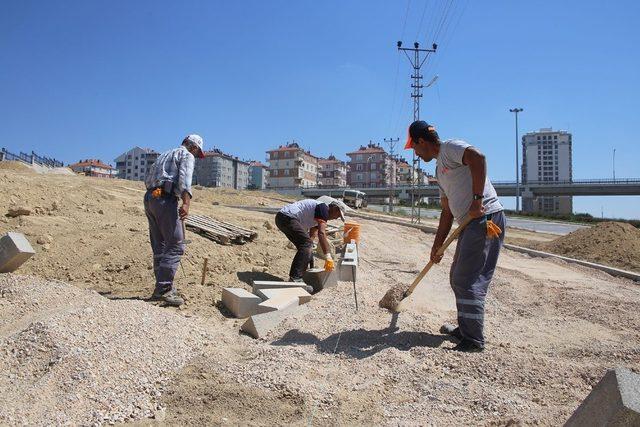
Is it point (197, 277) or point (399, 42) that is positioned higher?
point (399, 42)

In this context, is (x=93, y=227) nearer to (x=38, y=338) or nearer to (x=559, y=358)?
(x=38, y=338)

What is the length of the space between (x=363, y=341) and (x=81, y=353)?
6.20 feet

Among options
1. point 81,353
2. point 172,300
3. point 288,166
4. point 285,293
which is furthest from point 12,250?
point 288,166

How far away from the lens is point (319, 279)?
5.58m

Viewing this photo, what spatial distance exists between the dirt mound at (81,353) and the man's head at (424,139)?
216 cm

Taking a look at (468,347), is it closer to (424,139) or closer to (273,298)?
(424,139)

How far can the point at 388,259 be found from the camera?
921 centimetres

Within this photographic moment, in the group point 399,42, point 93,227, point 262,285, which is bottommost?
point 262,285

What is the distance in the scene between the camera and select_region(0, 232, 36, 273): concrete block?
4.07 m

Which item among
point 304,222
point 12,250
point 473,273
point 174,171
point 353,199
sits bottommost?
point 473,273

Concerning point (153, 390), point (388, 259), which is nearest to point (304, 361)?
point (153, 390)

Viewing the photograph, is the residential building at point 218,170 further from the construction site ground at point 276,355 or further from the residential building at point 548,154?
the construction site ground at point 276,355

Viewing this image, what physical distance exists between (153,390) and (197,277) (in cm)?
306

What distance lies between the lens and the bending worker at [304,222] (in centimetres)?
578
